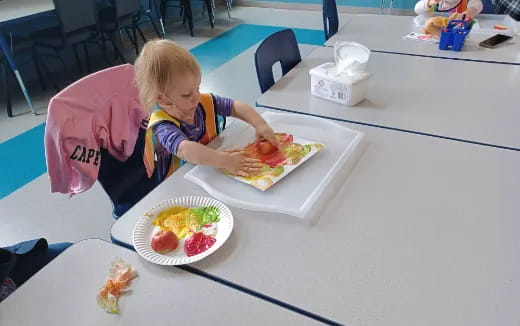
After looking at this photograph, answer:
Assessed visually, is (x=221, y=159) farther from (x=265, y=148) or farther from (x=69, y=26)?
(x=69, y=26)

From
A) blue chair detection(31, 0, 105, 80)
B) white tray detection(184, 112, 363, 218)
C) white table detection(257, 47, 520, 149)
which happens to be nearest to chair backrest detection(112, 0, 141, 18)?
blue chair detection(31, 0, 105, 80)

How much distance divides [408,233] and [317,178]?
0.24m

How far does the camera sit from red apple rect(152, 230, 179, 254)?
0.74 meters

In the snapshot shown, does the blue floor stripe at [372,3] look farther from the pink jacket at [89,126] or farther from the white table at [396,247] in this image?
the pink jacket at [89,126]

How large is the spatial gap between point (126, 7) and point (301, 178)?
3.22 meters

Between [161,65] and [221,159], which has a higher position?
[161,65]

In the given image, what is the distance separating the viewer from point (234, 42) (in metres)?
4.24

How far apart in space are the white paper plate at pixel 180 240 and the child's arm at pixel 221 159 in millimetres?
116

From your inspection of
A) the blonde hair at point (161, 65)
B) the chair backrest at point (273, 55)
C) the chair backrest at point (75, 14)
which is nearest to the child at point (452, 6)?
the chair backrest at point (273, 55)

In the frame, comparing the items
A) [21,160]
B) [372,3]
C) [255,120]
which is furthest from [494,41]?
[372,3]

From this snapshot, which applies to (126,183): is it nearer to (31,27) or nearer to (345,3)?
(31,27)

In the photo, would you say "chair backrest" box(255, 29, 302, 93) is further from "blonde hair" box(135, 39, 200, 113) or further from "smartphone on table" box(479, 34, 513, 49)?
"smartphone on table" box(479, 34, 513, 49)

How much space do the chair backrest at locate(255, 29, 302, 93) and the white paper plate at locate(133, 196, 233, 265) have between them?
2.57 feet

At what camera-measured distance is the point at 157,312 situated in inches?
25.1
